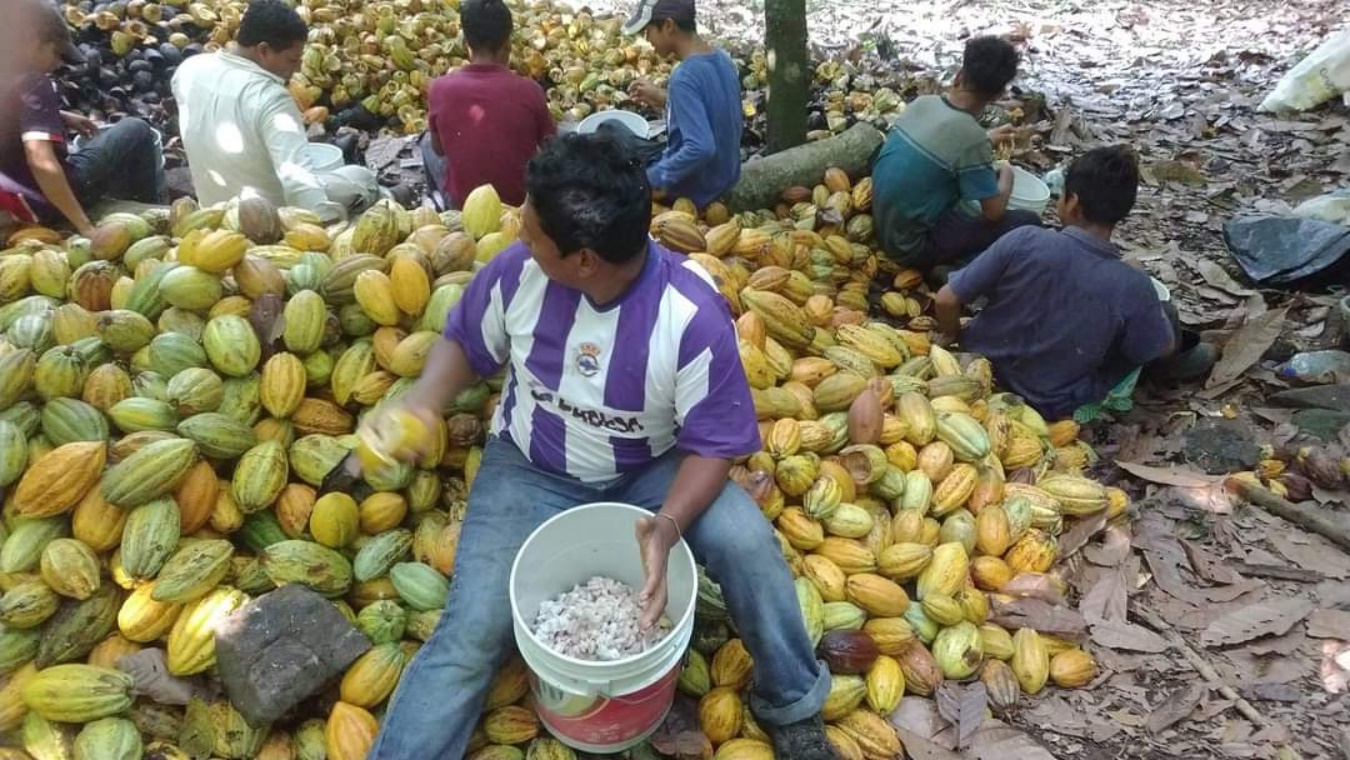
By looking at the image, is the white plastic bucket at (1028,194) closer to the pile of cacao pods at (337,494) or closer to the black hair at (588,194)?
the pile of cacao pods at (337,494)

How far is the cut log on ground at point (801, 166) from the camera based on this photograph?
16.3ft

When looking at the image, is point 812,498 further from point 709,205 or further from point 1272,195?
point 1272,195

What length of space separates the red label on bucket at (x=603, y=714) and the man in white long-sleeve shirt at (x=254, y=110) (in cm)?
257

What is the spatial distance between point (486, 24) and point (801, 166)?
1891mm

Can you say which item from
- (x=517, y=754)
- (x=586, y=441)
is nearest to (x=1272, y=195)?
(x=586, y=441)

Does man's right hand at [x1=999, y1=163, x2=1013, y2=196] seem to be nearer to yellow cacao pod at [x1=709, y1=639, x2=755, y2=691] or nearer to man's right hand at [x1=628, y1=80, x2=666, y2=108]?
man's right hand at [x1=628, y1=80, x2=666, y2=108]

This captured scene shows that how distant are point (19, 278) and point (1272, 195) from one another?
21.6 feet

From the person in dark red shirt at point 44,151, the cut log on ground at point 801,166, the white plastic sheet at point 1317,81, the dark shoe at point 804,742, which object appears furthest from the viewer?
the white plastic sheet at point 1317,81

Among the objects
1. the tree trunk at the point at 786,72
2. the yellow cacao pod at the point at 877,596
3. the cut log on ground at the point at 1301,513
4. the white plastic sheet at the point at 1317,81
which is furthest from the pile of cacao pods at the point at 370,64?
the yellow cacao pod at the point at 877,596

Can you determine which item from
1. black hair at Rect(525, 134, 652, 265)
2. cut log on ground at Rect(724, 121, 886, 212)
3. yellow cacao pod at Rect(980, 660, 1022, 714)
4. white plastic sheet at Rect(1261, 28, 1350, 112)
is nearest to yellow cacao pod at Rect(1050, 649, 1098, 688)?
yellow cacao pod at Rect(980, 660, 1022, 714)

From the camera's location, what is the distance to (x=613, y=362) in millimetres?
2248

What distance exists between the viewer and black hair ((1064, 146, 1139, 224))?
3457 mm

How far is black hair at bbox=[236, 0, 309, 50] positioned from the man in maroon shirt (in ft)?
2.34

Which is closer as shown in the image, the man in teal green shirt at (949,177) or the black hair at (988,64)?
the black hair at (988,64)
